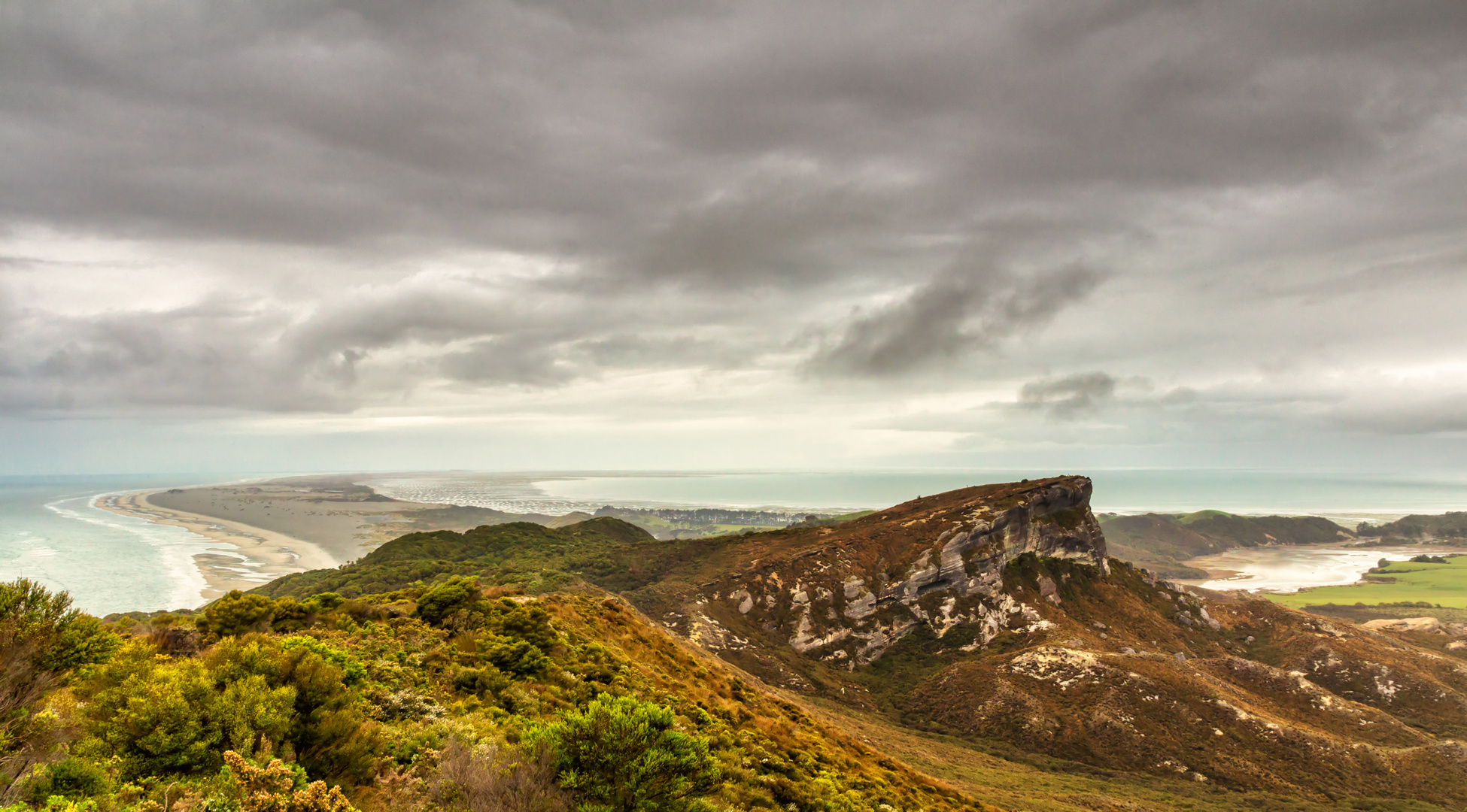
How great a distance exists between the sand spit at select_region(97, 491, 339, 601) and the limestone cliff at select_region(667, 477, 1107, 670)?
281 ft

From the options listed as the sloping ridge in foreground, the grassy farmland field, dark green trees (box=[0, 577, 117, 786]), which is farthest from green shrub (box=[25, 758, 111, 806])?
the grassy farmland field

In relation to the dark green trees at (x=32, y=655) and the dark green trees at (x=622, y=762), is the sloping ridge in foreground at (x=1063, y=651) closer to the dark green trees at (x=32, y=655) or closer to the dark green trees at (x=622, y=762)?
the dark green trees at (x=622, y=762)

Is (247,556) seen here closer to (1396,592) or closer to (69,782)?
(69,782)

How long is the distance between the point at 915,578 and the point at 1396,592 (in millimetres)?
192943

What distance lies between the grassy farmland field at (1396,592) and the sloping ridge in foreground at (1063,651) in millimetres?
62582

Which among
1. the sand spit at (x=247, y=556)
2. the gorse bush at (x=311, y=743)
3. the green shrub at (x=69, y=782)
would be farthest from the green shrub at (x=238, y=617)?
the sand spit at (x=247, y=556)

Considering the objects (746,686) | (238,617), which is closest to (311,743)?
(238,617)

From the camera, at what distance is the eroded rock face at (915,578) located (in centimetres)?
8456

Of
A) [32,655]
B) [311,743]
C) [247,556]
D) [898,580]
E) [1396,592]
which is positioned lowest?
[1396,592]

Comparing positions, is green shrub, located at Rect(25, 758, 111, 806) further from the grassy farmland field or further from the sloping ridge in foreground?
the grassy farmland field

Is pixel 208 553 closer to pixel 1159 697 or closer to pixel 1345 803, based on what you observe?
pixel 1159 697

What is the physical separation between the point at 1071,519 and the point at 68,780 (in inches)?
4851

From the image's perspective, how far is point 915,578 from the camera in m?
91.1

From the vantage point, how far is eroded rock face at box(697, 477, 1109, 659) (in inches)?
3329
